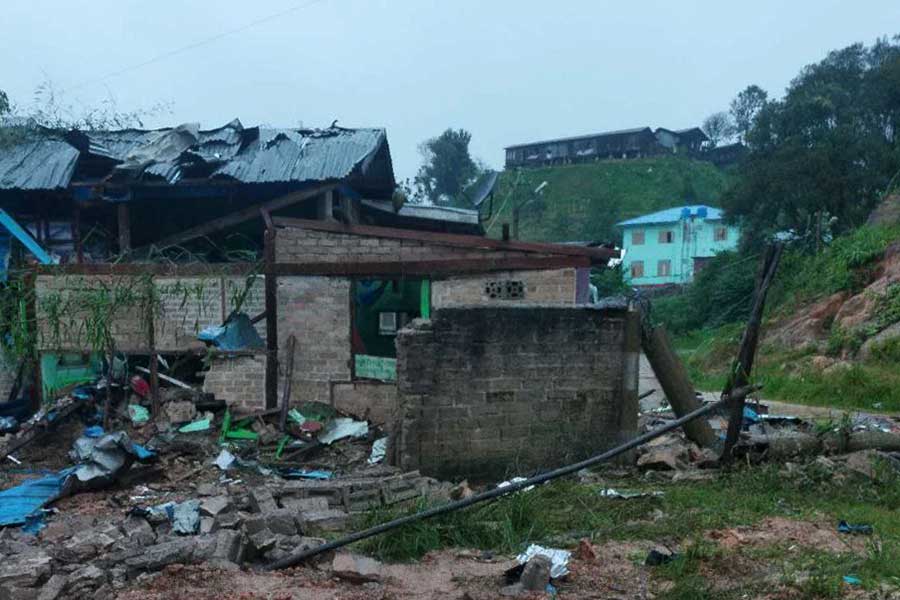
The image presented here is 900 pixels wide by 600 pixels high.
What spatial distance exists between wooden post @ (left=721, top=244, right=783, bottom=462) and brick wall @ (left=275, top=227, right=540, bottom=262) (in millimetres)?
4681

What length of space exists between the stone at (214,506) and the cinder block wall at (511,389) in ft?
6.51

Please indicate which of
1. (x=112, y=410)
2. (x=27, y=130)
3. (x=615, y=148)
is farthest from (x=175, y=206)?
(x=615, y=148)

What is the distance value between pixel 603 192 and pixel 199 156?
40.0 metres

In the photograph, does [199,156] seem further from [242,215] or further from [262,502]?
[262,502]

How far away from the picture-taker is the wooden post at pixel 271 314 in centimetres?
1123

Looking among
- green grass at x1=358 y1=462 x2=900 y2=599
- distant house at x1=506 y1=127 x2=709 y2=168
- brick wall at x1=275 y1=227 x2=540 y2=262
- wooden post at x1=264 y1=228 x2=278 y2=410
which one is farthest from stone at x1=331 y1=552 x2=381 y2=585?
distant house at x1=506 y1=127 x2=709 y2=168

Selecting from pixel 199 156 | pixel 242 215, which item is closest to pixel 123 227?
pixel 199 156

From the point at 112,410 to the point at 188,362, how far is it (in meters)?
1.23

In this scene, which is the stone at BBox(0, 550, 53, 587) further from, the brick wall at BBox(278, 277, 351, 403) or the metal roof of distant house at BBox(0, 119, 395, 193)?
the metal roof of distant house at BBox(0, 119, 395, 193)

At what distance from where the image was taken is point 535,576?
4949 mm

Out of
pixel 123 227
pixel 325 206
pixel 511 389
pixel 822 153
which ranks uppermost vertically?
pixel 822 153

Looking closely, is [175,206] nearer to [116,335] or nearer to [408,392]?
[116,335]

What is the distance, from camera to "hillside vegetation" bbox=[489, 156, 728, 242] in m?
47.3

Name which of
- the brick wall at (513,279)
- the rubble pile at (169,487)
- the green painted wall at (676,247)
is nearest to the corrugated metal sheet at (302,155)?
the brick wall at (513,279)
